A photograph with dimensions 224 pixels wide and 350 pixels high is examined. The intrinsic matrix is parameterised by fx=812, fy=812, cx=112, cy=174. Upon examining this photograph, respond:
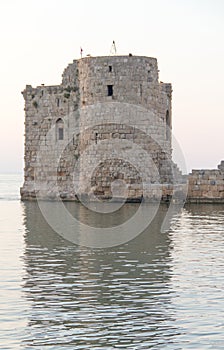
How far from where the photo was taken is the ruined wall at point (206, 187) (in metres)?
25.9

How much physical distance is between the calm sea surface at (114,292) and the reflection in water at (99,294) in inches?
→ 0.4

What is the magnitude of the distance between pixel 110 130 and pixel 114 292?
16.9m

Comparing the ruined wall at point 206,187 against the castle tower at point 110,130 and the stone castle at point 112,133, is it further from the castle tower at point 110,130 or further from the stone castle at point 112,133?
the castle tower at point 110,130

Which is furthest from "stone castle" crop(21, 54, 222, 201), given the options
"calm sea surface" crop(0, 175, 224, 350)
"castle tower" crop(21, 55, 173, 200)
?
"calm sea surface" crop(0, 175, 224, 350)

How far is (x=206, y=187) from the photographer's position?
25.9 m

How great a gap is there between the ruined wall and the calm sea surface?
8434 mm

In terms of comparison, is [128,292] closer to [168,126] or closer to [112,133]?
[112,133]

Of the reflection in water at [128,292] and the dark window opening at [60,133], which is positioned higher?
the dark window opening at [60,133]

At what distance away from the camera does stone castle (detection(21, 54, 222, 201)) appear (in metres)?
27.2

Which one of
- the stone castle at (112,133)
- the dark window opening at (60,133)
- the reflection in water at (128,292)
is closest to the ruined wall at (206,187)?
the stone castle at (112,133)

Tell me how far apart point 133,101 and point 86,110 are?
71.2 inches

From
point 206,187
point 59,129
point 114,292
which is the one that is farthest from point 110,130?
point 114,292

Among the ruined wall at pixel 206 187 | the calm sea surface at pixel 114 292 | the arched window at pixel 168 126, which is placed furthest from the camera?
the arched window at pixel 168 126

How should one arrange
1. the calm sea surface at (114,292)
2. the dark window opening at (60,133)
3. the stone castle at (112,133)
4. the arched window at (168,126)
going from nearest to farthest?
the calm sea surface at (114,292)
the stone castle at (112,133)
the arched window at (168,126)
the dark window opening at (60,133)
